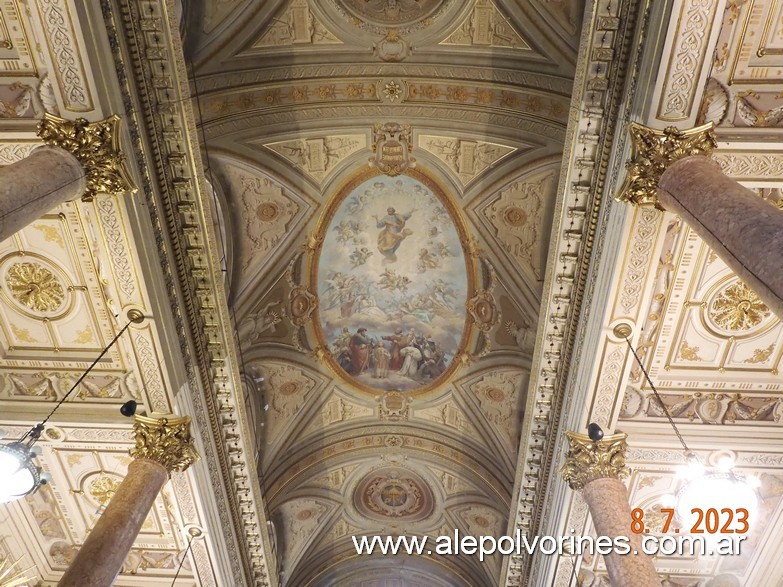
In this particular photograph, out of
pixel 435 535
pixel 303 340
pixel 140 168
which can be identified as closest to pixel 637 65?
pixel 140 168

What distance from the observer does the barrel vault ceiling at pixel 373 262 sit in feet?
19.4

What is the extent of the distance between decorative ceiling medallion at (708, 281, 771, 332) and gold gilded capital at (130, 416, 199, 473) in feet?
21.5

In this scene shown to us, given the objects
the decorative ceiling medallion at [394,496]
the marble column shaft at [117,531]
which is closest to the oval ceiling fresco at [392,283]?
the decorative ceiling medallion at [394,496]

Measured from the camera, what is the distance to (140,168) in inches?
252

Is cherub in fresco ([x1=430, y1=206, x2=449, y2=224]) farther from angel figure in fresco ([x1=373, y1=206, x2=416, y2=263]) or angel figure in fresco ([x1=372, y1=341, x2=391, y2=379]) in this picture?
angel figure in fresco ([x1=372, y1=341, x2=391, y2=379])

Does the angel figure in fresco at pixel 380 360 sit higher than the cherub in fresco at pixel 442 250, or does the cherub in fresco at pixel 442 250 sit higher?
the cherub in fresco at pixel 442 250

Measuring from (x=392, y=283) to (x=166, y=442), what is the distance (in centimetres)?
536

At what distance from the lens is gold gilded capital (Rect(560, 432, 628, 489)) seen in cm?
704

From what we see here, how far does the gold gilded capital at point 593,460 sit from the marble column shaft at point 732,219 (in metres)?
3.31

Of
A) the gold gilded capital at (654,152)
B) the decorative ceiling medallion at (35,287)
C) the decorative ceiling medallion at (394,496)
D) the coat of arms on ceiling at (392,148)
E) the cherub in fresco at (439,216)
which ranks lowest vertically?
the decorative ceiling medallion at (35,287)

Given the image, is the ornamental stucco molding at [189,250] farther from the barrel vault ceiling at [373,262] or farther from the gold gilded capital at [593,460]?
the gold gilded capital at [593,460]

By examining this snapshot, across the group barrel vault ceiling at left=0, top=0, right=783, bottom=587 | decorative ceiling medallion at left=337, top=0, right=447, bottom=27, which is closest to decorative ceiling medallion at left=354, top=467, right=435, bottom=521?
barrel vault ceiling at left=0, top=0, right=783, bottom=587

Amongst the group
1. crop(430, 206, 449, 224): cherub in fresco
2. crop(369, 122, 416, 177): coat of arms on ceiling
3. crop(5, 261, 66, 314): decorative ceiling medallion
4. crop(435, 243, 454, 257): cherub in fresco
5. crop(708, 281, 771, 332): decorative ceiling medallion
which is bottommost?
crop(5, 261, 66, 314): decorative ceiling medallion

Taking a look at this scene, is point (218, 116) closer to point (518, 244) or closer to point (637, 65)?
point (518, 244)
